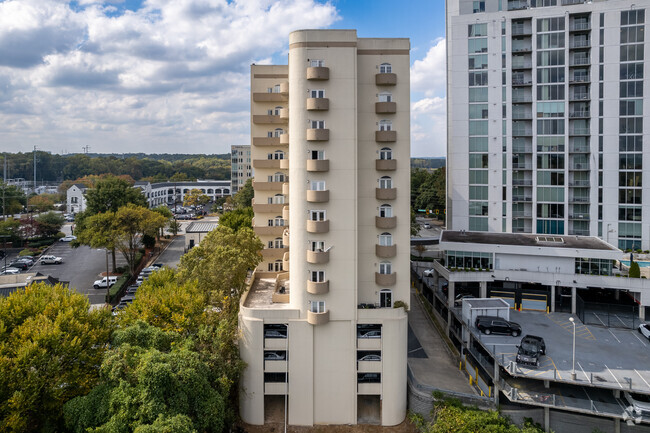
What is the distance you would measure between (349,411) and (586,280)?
2666 centimetres

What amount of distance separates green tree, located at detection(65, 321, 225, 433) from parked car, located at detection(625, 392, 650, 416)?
25.1m

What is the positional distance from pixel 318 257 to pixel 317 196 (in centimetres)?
422

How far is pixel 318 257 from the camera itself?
1180 inches

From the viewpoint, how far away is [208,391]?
2553 centimetres

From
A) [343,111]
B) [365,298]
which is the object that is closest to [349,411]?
[365,298]

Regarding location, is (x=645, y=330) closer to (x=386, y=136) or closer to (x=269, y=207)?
(x=386, y=136)

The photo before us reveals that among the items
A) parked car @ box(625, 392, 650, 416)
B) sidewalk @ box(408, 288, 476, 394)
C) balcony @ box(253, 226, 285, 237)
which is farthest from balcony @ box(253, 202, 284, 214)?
parked car @ box(625, 392, 650, 416)

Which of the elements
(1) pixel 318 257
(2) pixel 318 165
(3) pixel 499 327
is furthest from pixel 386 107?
(3) pixel 499 327

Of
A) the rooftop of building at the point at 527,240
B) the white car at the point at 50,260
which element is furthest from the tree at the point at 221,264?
the white car at the point at 50,260

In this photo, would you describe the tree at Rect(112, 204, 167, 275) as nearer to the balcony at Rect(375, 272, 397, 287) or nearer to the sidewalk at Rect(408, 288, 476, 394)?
the sidewalk at Rect(408, 288, 476, 394)

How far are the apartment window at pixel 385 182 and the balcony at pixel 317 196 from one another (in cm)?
440

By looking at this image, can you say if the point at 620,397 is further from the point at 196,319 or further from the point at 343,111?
the point at 196,319

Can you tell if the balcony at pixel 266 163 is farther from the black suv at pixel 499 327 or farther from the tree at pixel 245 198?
the tree at pixel 245 198

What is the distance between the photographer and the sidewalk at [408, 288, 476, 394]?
1261 inches
